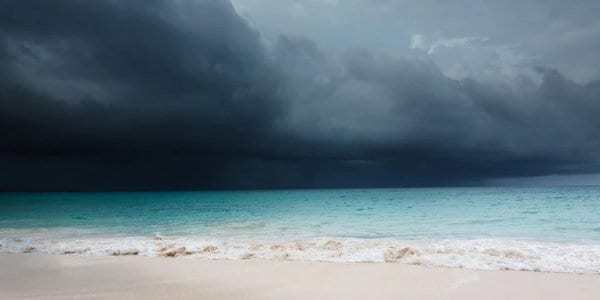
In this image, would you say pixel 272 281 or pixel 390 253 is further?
pixel 390 253

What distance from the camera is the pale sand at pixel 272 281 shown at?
7438 millimetres

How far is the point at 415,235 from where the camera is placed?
19656 mm

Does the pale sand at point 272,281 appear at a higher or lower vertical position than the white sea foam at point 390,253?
higher

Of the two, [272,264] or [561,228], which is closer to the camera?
[272,264]

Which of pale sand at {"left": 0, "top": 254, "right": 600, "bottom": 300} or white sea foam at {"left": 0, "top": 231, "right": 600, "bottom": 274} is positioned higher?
pale sand at {"left": 0, "top": 254, "right": 600, "bottom": 300}

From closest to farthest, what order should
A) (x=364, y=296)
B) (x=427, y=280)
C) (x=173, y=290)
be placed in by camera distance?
1. (x=364, y=296)
2. (x=173, y=290)
3. (x=427, y=280)

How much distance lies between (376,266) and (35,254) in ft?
40.9

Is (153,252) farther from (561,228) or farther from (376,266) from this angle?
(561,228)

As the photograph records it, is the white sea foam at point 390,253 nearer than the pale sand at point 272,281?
No

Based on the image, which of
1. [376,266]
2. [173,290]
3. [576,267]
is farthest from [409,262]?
[173,290]

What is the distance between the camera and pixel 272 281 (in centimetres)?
861

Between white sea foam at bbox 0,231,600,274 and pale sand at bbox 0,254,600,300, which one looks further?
white sea foam at bbox 0,231,600,274

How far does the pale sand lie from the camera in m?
7.44

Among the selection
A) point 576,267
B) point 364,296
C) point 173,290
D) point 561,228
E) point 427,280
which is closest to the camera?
point 364,296
